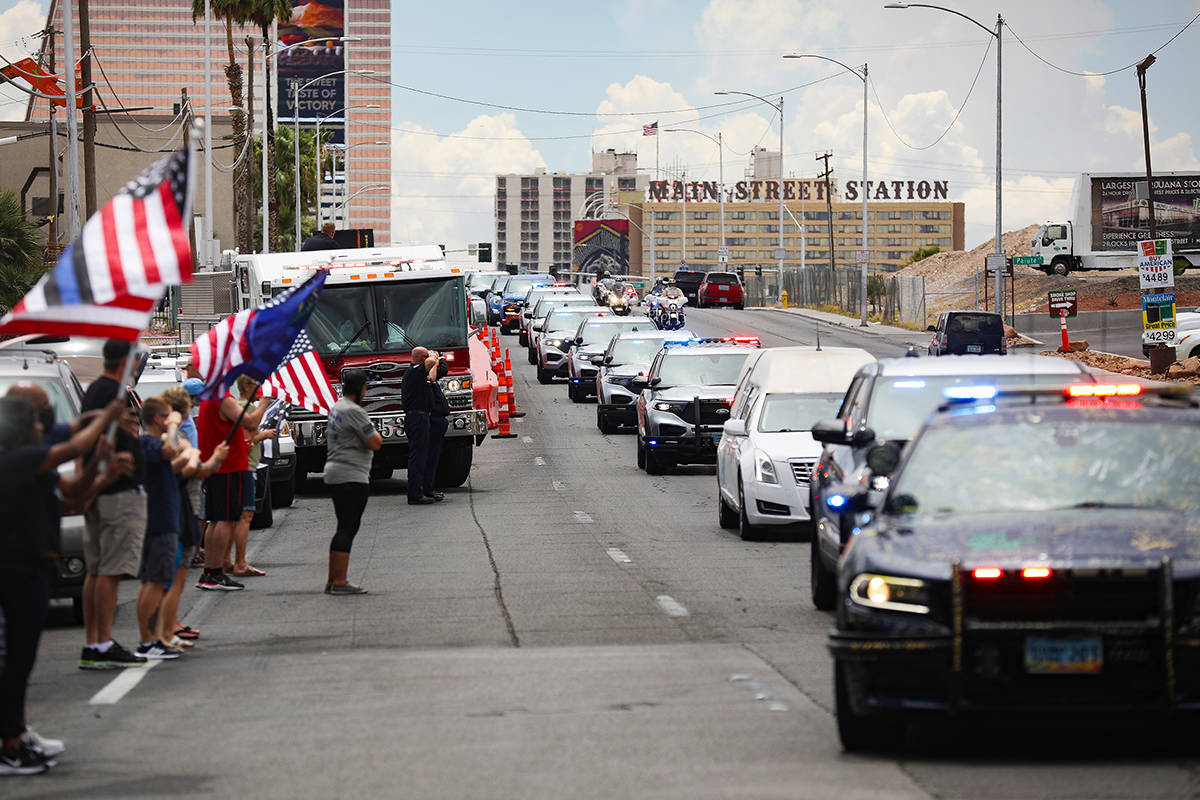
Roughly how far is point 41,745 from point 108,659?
3073 mm

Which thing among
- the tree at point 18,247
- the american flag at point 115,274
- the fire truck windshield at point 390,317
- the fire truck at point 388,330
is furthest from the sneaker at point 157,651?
the tree at point 18,247

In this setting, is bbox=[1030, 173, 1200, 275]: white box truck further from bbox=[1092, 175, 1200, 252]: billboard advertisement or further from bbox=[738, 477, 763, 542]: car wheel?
bbox=[738, 477, 763, 542]: car wheel

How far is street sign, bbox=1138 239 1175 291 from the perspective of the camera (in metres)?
37.7

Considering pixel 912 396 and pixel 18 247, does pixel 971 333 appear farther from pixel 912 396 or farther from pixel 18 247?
pixel 912 396

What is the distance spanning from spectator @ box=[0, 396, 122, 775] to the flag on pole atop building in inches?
207

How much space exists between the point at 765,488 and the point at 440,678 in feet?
25.3

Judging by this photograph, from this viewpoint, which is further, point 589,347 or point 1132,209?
point 1132,209

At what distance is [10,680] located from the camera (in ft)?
25.0

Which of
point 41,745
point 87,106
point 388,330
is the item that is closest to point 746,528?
point 388,330

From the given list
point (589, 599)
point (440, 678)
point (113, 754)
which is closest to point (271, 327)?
point (589, 599)

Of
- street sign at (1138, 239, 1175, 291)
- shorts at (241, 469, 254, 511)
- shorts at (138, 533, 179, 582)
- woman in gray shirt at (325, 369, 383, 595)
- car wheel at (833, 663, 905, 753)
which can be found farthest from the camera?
street sign at (1138, 239, 1175, 291)

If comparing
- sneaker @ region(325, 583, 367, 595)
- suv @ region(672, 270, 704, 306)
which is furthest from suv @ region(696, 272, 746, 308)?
sneaker @ region(325, 583, 367, 595)

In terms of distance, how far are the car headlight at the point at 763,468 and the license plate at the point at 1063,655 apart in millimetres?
10195

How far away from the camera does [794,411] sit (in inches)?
738
